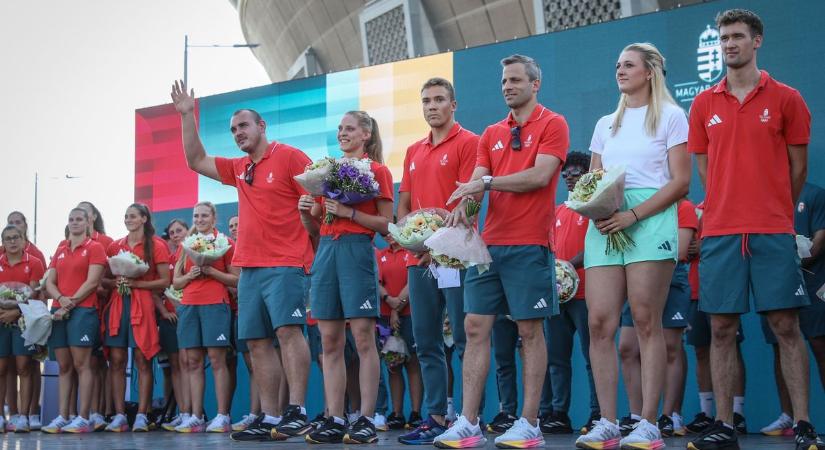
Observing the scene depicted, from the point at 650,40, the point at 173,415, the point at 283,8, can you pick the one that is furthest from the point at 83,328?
the point at 283,8

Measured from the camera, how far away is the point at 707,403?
7.69 meters

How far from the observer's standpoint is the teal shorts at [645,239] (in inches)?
194

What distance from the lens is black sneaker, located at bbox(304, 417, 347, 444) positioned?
5.78 metres

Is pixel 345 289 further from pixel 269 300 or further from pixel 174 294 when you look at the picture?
pixel 174 294

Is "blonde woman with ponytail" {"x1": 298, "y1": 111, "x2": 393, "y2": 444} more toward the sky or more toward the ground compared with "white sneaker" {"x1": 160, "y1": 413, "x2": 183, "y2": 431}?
more toward the sky

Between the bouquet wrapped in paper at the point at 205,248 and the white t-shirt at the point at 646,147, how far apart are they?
14.5 ft

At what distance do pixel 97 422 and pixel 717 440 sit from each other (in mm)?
6546

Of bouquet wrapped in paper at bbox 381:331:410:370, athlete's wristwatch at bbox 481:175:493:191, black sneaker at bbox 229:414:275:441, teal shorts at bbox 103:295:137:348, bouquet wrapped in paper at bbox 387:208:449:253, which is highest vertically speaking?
athlete's wristwatch at bbox 481:175:493:191

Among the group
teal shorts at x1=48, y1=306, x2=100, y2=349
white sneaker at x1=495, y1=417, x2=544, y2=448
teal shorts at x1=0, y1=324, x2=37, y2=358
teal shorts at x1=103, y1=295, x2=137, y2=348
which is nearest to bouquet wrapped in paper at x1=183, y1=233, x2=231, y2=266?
teal shorts at x1=103, y1=295, x2=137, y2=348

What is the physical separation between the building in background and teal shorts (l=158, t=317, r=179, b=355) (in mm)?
8014

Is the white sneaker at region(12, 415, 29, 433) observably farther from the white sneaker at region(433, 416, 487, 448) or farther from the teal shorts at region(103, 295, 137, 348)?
the white sneaker at region(433, 416, 487, 448)

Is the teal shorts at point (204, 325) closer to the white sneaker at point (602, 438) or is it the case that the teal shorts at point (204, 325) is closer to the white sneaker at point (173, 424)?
the white sneaker at point (173, 424)

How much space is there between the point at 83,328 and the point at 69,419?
92 cm

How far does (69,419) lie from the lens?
9438mm
